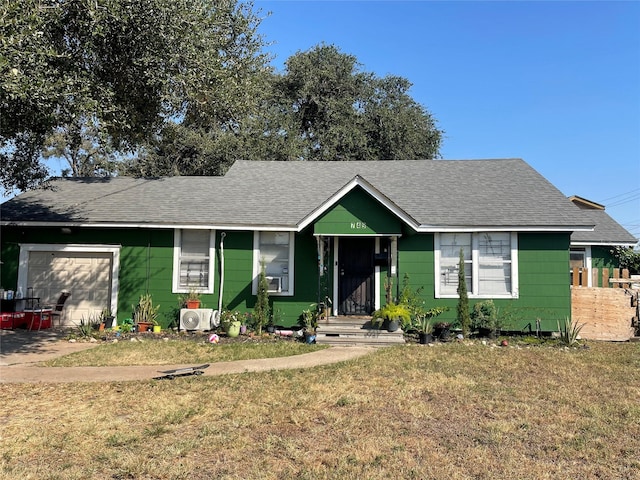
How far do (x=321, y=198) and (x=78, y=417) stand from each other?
381 inches

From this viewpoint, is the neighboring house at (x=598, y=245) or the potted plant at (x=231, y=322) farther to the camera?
the neighboring house at (x=598, y=245)

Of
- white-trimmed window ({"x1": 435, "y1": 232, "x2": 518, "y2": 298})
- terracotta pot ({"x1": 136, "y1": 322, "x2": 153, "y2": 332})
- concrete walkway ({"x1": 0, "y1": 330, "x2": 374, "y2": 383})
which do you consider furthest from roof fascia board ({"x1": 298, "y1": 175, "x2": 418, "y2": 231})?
terracotta pot ({"x1": 136, "y1": 322, "x2": 153, "y2": 332})

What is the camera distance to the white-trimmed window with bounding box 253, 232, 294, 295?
42.2 ft

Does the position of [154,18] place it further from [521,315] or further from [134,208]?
[521,315]

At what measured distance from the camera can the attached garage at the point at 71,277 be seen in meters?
13.4

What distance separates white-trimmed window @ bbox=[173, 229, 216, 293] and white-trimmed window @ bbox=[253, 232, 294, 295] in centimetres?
127

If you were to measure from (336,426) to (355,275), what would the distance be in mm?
7851

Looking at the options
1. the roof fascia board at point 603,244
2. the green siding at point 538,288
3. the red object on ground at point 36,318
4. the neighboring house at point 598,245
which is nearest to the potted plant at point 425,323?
the green siding at point 538,288

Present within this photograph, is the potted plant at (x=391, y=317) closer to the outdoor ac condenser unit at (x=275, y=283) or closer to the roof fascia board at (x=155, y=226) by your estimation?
the outdoor ac condenser unit at (x=275, y=283)

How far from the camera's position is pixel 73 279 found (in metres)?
13.5

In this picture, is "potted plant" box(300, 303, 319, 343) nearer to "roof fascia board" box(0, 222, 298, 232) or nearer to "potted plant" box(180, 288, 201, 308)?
"roof fascia board" box(0, 222, 298, 232)

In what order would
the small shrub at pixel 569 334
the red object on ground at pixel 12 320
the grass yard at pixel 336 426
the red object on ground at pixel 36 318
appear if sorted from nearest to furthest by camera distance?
1. the grass yard at pixel 336 426
2. the small shrub at pixel 569 334
3. the red object on ground at pixel 12 320
4. the red object on ground at pixel 36 318

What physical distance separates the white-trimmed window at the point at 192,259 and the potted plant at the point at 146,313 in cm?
75


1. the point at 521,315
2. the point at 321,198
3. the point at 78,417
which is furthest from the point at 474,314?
the point at 78,417
